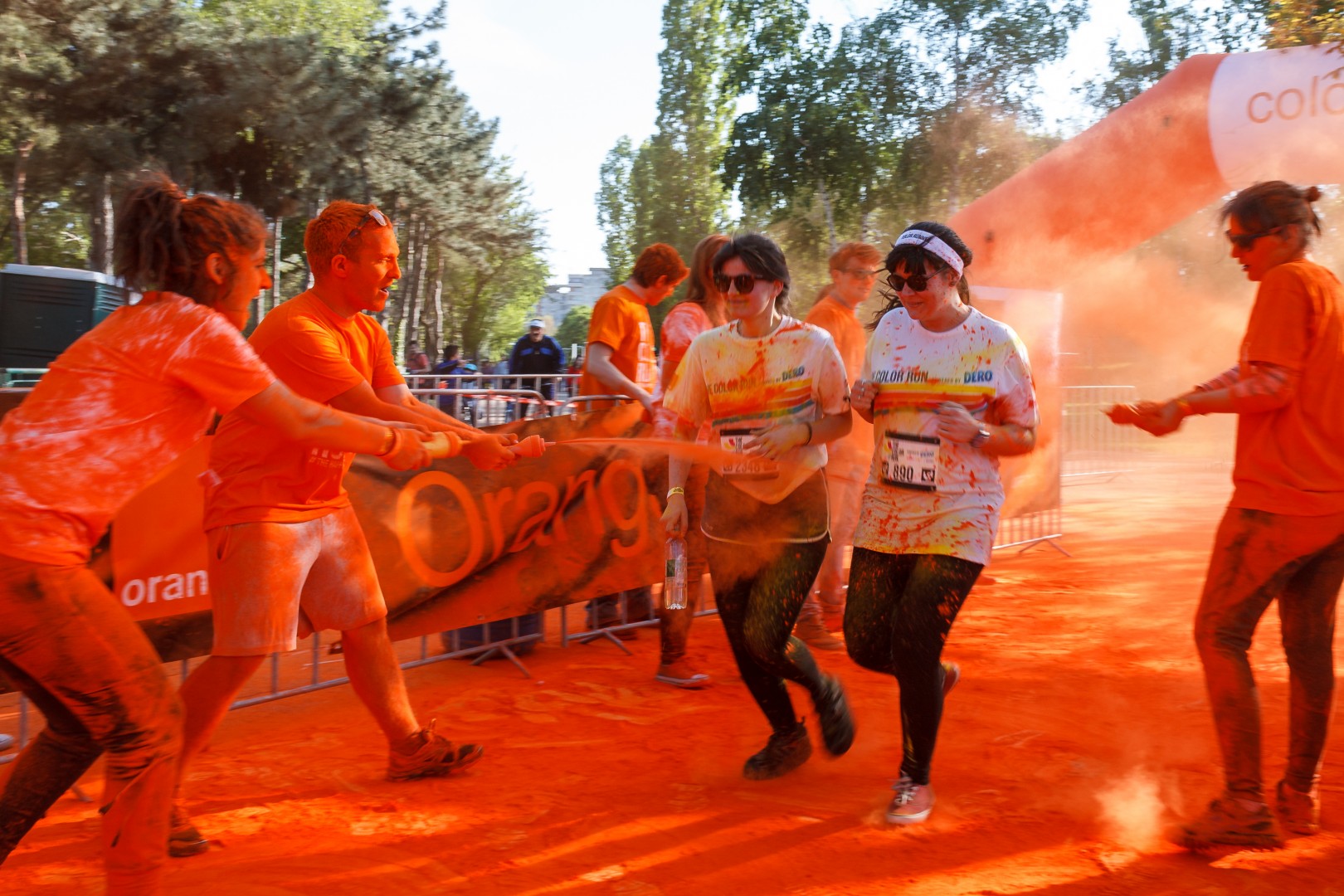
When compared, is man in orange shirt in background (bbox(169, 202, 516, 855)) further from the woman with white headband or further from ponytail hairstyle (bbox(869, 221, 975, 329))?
ponytail hairstyle (bbox(869, 221, 975, 329))

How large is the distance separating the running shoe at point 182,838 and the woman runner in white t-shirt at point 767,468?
2.03m

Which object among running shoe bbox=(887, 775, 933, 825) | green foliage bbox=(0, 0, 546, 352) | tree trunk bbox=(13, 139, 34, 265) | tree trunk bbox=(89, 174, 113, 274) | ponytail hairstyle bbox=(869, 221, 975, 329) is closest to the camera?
ponytail hairstyle bbox=(869, 221, 975, 329)

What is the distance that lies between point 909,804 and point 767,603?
0.88 m

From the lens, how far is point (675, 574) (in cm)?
471

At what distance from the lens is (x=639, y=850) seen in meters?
3.96

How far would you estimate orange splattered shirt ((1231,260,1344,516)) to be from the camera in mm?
3660

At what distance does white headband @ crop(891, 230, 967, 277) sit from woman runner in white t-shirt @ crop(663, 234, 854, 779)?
0.51 metres

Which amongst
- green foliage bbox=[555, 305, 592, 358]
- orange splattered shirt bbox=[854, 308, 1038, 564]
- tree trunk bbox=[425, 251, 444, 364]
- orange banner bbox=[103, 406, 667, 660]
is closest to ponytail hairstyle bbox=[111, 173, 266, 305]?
orange banner bbox=[103, 406, 667, 660]

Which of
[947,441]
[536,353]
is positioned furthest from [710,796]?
[536,353]

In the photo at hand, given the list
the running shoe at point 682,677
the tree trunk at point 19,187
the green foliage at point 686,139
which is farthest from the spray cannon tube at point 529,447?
the green foliage at point 686,139

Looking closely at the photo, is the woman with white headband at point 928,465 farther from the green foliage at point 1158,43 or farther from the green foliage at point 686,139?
the green foliage at point 686,139

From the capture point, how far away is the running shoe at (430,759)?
4598 mm

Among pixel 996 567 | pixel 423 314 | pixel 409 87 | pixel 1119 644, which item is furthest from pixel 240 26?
pixel 1119 644

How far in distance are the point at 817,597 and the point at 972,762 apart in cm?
263
